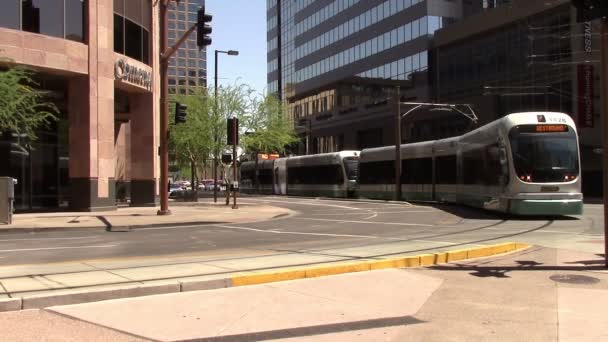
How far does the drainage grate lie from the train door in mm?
43539

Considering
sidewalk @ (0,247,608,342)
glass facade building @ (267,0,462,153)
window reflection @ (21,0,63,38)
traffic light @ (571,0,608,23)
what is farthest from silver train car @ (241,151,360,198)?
sidewalk @ (0,247,608,342)

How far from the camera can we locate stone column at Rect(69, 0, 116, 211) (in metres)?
27.0

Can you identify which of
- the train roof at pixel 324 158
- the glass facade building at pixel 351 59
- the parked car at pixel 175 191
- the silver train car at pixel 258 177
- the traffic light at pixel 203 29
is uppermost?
the glass facade building at pixel 351 59

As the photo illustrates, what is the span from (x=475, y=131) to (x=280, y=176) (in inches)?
1205

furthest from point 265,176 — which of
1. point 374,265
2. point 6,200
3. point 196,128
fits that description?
point 374,265

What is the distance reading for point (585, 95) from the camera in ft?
143

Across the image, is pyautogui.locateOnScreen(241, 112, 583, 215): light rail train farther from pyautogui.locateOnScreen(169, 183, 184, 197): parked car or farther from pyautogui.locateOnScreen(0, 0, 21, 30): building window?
pyautogui.locateOnScreen(169, 183, 184, 197): parked car

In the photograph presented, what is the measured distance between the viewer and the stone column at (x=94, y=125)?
2695cm

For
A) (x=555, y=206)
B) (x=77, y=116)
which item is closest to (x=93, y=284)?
(x=555, y=206)

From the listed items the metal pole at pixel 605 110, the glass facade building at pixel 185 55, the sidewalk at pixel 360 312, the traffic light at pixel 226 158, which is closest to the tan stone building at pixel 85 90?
the traffic light at pixel 226 158

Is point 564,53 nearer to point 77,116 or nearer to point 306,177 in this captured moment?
point 306,177

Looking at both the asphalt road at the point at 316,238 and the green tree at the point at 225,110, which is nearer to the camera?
the asphalt road at the point at 316,238

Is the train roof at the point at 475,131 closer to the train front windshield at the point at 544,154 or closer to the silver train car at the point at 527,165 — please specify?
the silver train car at the point at 527,165

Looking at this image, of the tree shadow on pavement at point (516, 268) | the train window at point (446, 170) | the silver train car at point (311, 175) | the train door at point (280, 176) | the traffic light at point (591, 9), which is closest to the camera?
the traffic light at point (591, 9)
